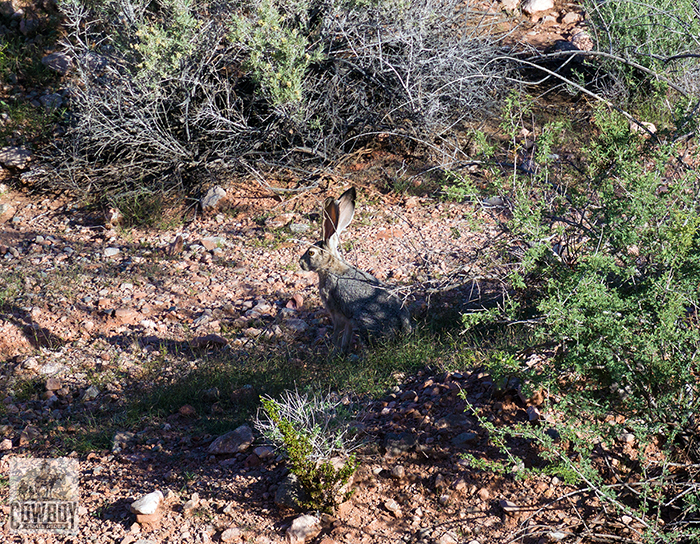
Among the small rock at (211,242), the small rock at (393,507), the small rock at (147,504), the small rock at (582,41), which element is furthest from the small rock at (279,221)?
the small rock at (582,41)

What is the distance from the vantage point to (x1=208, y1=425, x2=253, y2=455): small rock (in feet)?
14.2

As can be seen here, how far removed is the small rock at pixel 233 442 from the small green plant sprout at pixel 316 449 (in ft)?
0.90

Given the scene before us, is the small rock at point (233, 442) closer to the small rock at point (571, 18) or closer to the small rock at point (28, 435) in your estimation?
the small rock at point (28, 435)

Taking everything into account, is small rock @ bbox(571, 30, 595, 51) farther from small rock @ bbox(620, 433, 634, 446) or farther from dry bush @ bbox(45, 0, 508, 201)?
small rock @ bbox(620, 433, 634, 446)

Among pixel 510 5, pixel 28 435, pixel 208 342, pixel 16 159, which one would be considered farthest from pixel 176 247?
pixel 510 5

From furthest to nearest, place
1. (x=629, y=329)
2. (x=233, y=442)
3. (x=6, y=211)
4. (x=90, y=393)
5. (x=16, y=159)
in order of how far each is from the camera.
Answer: (x=16, y=159), (x=6, y=211), (x=90, y=393), (x=233, y=442), (x=629, y=329)

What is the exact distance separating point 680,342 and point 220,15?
7.47 m

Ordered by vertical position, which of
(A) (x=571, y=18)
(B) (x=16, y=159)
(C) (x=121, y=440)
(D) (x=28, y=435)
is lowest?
(D) (x=28, y=435)

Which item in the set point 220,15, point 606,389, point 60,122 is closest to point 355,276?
point 606,389

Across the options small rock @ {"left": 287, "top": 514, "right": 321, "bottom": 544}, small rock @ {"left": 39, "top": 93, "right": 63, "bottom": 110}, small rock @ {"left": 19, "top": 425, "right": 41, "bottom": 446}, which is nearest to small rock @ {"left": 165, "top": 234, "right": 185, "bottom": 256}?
small rock @ {"left": 19, "top": 425, "right": 41, "bottom": 446}

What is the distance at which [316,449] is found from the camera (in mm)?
3814

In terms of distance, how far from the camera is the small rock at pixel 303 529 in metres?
3.51

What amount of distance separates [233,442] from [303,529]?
100 centimetres

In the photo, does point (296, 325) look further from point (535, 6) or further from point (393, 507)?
point (535, 6)
